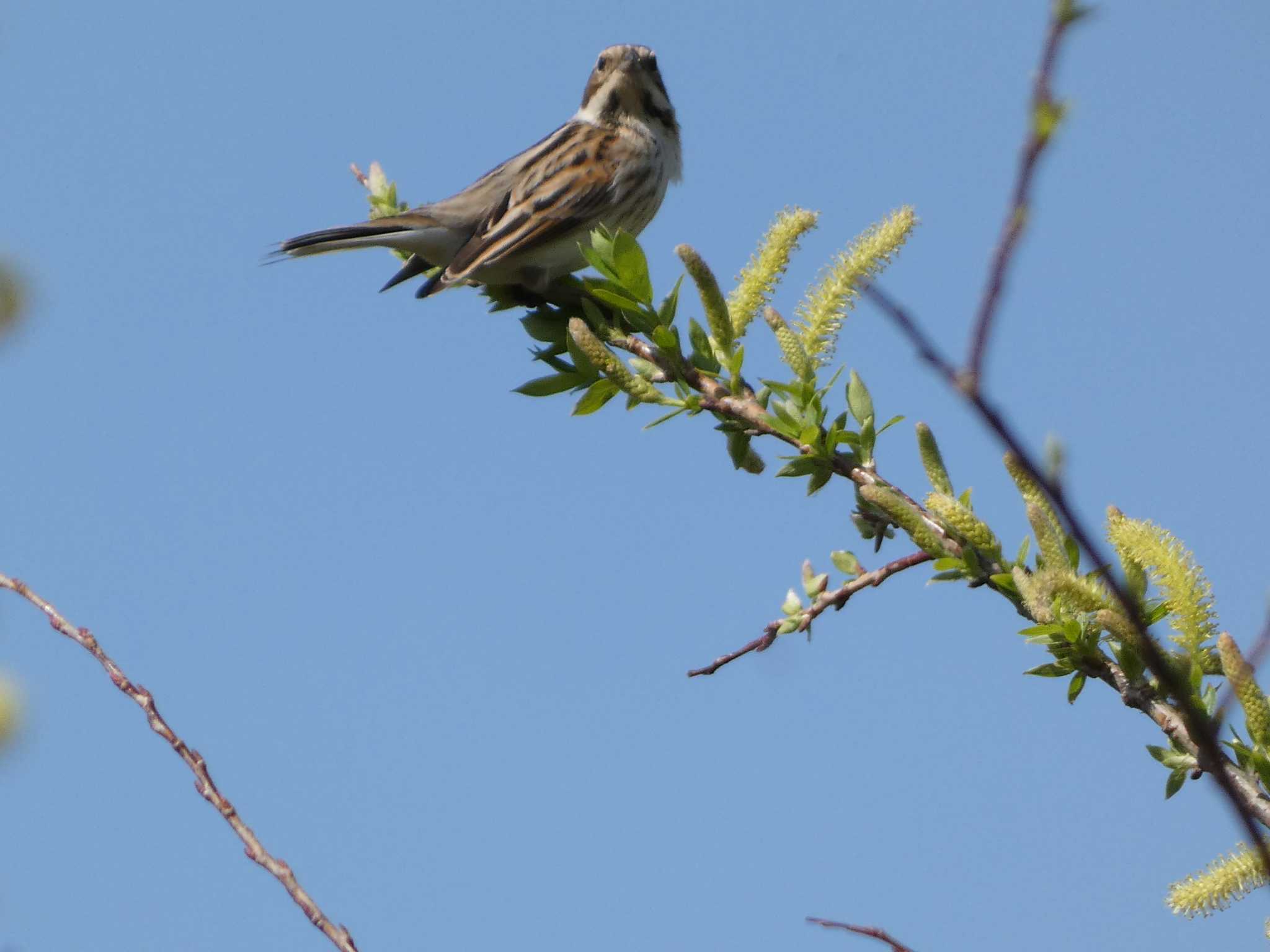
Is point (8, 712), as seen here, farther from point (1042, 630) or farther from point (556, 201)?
point (556, 201)

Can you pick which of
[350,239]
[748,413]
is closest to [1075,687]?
[748,413]

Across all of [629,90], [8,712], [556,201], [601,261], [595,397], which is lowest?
[8,712]

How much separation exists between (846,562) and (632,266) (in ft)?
3.39

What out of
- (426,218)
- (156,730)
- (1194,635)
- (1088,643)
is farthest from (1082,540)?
(426,218)

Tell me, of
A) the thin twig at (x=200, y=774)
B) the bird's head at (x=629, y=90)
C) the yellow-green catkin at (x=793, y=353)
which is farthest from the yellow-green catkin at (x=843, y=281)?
the bird's head at (x=629, y=90)

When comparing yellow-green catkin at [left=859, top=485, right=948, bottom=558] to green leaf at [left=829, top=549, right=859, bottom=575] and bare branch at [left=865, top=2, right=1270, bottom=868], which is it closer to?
green leaf at [left=829, top=549, right=859, bottom=575]

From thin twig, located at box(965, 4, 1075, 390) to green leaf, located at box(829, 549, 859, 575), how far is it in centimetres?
195

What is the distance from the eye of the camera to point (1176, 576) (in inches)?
92.8

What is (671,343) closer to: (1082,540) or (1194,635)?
(1194,635)

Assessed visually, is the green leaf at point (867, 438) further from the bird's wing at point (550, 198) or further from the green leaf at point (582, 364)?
the bird's wing at point (550, 198)

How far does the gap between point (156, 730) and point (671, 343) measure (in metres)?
1.54

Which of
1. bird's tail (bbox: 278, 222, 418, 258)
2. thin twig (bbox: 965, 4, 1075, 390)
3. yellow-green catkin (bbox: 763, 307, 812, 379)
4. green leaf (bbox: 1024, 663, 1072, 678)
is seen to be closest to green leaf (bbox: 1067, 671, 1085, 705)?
green leaf (bbox: 1024, 663, 1072, 678)

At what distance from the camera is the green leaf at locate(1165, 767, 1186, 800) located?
2.60 meters

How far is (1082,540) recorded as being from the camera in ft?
3.55
